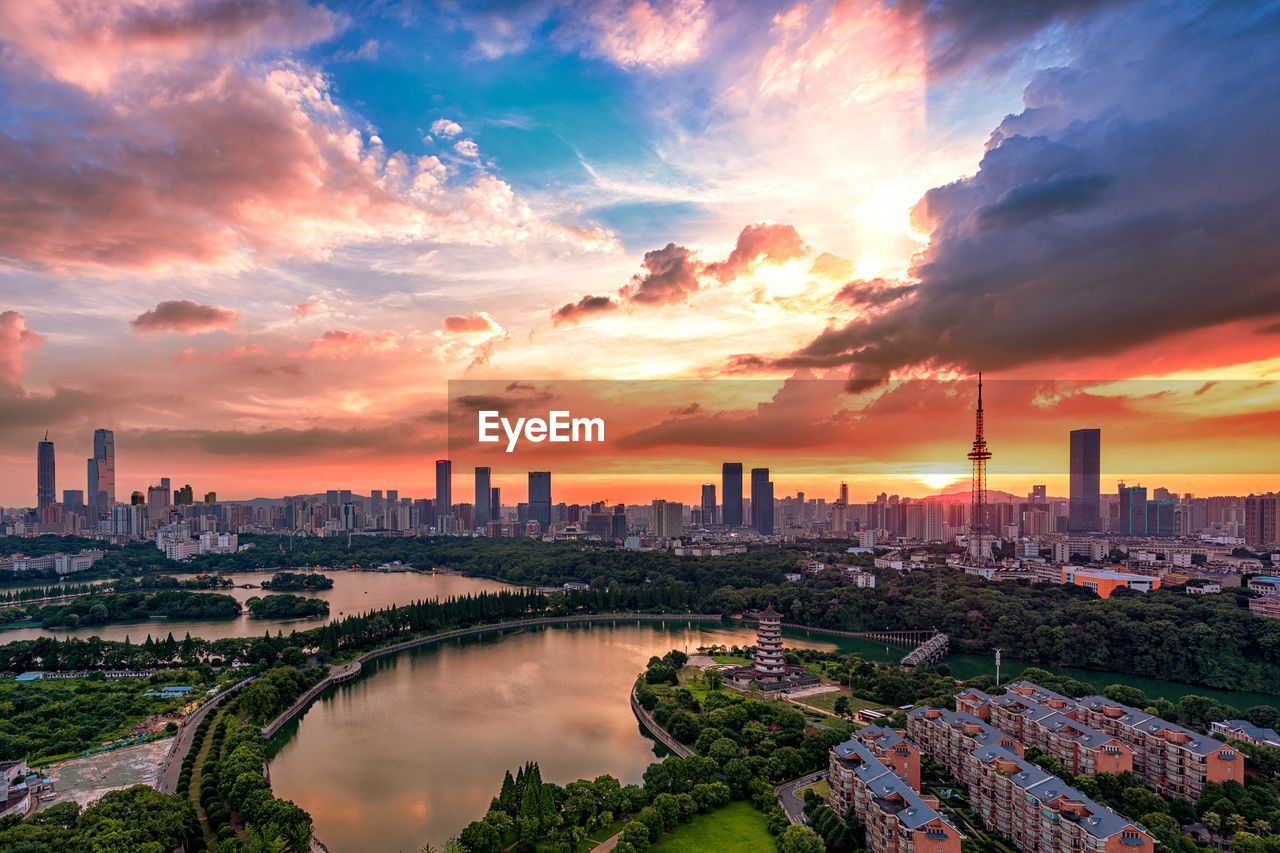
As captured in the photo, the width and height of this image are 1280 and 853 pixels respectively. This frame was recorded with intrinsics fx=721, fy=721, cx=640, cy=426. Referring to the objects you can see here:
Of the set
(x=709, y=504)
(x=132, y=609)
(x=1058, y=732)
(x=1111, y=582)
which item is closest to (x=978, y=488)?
(x=1111, y=582)

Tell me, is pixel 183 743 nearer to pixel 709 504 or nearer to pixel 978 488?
pixel 978 488

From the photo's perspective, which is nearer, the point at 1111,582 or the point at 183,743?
the point at 183,743

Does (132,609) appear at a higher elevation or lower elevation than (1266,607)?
lower

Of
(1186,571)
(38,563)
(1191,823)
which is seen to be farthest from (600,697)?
(38,563)

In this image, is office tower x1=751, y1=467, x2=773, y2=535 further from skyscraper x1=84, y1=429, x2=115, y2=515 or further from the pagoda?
skyscraper x1=84, y1=429, x2=115, y2=515

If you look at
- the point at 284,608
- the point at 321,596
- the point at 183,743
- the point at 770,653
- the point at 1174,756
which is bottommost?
the point at 321,596

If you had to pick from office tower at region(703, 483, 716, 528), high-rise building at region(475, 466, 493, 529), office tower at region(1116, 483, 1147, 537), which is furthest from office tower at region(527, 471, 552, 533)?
office tower at region(1116, 483, 1147, 537)
